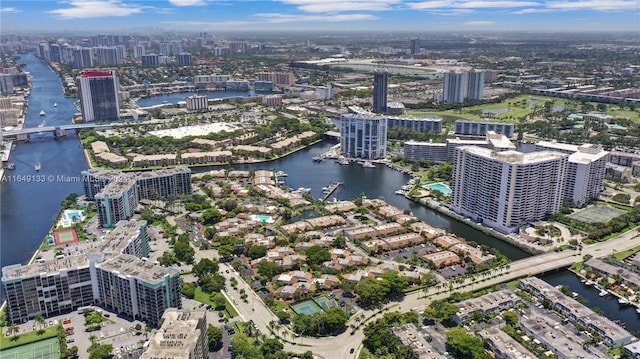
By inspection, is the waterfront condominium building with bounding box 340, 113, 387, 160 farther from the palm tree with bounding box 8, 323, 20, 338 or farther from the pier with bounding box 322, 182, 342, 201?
the palm tree with bounding box 8, 323, 20, 338

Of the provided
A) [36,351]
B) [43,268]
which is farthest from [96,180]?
[36,351]

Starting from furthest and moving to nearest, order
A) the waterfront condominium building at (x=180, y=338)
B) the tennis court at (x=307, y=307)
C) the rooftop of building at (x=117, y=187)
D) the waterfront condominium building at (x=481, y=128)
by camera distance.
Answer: the waterfront condominium building at (x=481, y=128)
the rooftop of building at (x=117, y=187)
the tennis court at (x=307, y=307)
the waterfront condominium building at (x=180, y=338)

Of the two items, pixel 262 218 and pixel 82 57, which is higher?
pixel 82 57

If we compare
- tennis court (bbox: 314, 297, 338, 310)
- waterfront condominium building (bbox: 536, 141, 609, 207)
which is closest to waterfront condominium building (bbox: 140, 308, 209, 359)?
tennis court (bbox: 314, 297, 338, 310)

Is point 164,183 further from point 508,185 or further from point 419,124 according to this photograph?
point 419,124

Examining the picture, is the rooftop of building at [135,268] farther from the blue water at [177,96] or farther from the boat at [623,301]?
the blue water at [177,96]

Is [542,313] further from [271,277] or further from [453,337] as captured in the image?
[271,277]

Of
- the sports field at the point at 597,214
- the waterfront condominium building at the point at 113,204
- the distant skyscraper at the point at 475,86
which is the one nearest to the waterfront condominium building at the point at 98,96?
the waterfront condominium building at the point at 113,204
